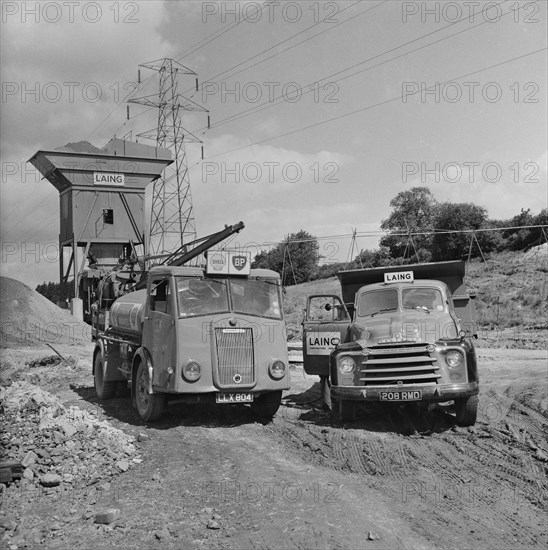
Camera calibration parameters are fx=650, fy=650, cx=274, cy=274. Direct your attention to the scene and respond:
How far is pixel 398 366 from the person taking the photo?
9.65 meters

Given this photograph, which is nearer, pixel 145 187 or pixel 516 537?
pixel 516 537

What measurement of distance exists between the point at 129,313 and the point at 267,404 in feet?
11.0

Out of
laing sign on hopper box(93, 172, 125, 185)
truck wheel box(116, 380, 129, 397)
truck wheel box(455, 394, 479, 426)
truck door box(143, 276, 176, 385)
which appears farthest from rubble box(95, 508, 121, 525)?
laing sign on hopper box(93, 172, 125, 185)

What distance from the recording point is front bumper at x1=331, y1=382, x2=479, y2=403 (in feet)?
30.5

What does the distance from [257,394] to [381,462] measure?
9.07 feet

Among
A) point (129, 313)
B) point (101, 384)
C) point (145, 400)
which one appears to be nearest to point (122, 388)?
point (101, 384)

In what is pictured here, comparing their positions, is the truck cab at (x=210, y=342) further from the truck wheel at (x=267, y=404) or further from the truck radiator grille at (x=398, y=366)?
the truck radiator grille at (x=398, y=366)

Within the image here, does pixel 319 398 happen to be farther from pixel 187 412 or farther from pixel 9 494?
pixel 9 494

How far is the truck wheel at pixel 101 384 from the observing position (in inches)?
518

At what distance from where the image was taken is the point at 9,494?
6805mm

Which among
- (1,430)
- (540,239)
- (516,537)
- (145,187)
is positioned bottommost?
(516,537)

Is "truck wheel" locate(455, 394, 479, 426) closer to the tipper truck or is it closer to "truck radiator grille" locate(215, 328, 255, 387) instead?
the tipper truck

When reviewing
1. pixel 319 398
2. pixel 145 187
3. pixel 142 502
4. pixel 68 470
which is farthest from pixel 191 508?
pixel 145 187

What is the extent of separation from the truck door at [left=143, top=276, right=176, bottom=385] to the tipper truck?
256 cm
